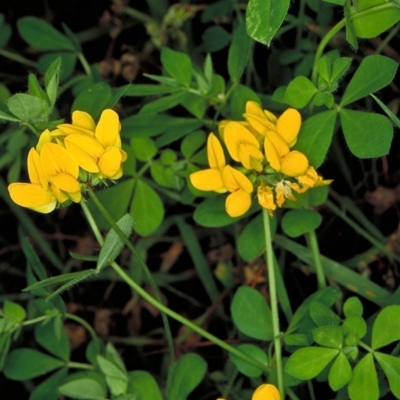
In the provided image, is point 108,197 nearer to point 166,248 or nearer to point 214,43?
point 166,248

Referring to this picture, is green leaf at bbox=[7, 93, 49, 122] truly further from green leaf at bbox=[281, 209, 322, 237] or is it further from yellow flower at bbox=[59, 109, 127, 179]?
green leaf at bbox=[281, 209, 322, 237]

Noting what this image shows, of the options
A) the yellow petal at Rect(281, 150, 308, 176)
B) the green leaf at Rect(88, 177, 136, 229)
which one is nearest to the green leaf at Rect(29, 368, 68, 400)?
the green leaf at Rect(88, 177, 136, 229)

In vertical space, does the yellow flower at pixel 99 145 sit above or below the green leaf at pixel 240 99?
above

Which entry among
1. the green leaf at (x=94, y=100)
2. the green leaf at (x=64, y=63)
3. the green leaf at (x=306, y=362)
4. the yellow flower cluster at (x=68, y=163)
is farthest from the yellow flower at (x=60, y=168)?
the green leaf at (x=64, y=63)

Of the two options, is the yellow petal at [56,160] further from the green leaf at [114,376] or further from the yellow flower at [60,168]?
the green leaf at [114,376]

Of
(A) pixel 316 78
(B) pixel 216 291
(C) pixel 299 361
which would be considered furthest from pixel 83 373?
(A) pixel 316 78

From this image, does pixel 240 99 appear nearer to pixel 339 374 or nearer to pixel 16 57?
pixel 339 374

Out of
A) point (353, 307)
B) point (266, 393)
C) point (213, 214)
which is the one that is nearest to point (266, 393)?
point (266, 393)
